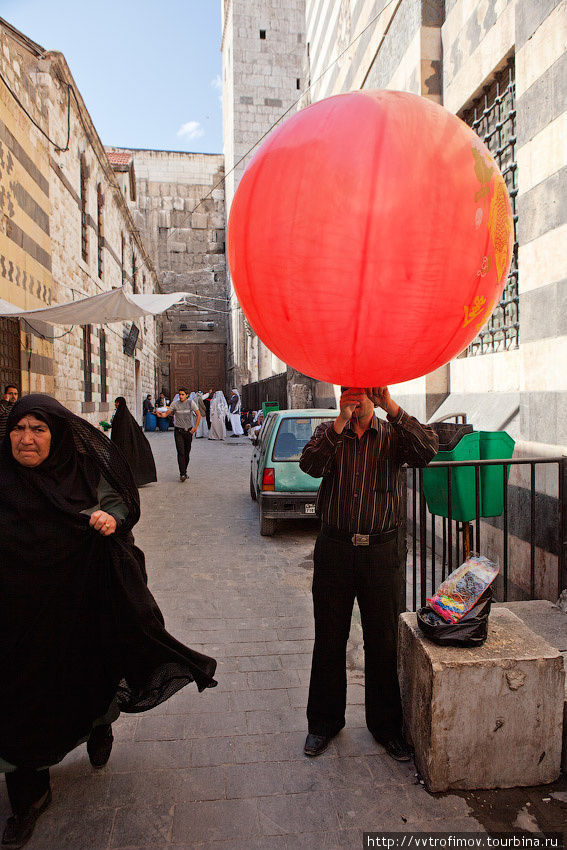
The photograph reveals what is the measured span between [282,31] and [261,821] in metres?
32.0

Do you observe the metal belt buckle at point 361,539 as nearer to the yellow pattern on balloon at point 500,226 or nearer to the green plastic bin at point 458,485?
the yellow pattern on balloon at point 500,226

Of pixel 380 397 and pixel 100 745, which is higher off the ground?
pixel 380 397

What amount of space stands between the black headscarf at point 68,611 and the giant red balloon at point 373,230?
54.4 inches

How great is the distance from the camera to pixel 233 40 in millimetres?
25969

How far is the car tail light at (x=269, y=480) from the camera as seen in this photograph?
7215 mm

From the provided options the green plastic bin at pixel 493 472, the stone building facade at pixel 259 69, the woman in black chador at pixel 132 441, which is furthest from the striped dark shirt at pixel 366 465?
the stone building facade at pixel 259 69

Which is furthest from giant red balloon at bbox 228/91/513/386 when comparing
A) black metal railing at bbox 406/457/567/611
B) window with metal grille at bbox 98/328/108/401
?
window with metal grille at bbox 98/328/108/401

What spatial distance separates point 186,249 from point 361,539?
111 feet

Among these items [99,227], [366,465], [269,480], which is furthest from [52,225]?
[366,465]

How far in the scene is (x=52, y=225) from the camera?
1071cm

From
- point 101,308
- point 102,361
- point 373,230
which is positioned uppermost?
point 101,308

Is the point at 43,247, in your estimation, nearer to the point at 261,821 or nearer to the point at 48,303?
the point at 48,303

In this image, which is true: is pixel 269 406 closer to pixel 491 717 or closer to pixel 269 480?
pixel 269 480

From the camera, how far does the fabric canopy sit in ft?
25.2
